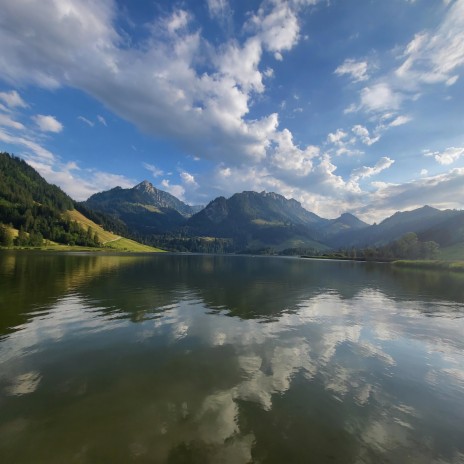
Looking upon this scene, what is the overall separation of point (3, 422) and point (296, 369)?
17.4m

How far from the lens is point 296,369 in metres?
20.8

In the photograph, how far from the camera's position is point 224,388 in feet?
57.5

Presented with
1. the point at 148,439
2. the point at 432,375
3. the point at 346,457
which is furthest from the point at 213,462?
the point at 432,375

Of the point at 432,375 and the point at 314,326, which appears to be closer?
the point at 432,375

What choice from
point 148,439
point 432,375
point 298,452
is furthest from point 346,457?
point 432,375

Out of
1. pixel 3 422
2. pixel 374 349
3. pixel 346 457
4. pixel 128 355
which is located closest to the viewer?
pixel 346 457

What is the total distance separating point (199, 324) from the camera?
32844mm

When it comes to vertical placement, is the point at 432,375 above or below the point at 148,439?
below

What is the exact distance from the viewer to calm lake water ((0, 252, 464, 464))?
12.1 m

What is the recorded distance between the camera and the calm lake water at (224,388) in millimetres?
12094

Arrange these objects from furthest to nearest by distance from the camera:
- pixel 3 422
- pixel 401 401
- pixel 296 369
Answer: pixel 296 369
pixel 401 401
pixel 3 422

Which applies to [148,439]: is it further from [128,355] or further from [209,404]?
[128,355]

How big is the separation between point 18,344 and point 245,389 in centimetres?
2005

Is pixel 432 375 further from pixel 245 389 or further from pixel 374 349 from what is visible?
pixel 245 389
